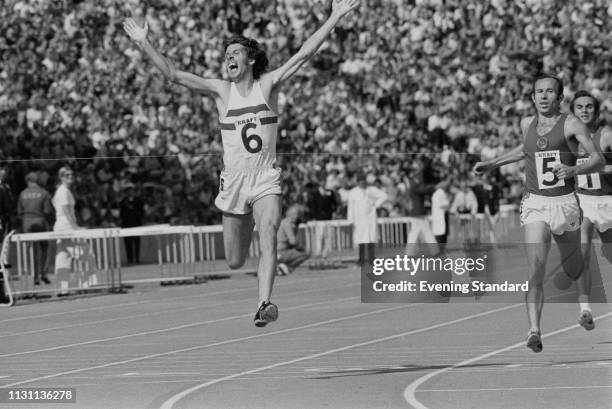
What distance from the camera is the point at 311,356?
13.6m

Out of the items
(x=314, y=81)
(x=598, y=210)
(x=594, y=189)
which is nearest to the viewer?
(x=598, y=210)

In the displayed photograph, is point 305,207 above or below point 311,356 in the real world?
above

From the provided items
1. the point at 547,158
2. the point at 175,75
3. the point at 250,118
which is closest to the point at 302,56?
the point at 250,118

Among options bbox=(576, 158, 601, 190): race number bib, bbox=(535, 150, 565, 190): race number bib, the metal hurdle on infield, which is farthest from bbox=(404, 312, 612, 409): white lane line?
the metal hurdle on infield

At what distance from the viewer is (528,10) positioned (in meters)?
39.8

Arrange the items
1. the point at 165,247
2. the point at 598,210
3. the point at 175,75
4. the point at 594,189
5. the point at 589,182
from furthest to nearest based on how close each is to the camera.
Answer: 1. the point at 165,247
2. the point at 589,182
3. the point at 594,189
4. the point at 598,210
5. the point at 175,75

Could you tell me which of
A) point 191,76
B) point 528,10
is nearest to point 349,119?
point 528,10

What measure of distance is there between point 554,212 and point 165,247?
17338mm

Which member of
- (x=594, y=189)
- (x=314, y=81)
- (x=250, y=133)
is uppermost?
(x=314, y=81)

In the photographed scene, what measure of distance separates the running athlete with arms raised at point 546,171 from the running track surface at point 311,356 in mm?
825

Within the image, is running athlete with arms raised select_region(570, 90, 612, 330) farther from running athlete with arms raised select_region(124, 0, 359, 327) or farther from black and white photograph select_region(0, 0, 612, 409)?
running athlete with arms raised select_region(124, 0, 359, 327)

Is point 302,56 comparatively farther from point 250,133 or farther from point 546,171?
point 546,171

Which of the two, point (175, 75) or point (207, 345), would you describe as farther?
point (207, 345)

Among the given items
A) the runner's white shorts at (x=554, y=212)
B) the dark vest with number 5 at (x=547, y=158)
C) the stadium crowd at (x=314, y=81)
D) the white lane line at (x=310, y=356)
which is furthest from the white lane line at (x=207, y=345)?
the stadium crowd at (x=314, y=81)
